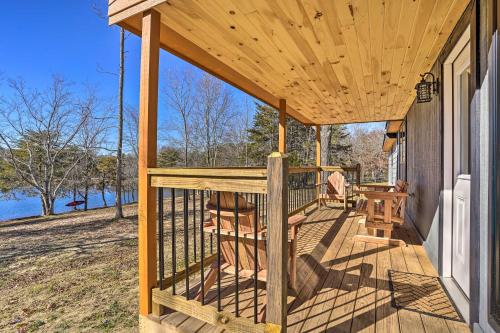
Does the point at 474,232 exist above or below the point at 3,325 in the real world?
above

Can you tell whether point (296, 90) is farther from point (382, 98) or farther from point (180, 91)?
point (180, 91)

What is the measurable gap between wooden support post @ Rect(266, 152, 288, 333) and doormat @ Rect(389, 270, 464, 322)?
1253mm

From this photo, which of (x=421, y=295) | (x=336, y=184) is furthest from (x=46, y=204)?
(x=421, y=295)

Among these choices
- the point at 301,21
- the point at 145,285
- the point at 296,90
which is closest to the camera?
the point at 145,285

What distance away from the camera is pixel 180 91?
13.9 metres

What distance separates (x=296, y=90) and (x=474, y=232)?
9.87 feet

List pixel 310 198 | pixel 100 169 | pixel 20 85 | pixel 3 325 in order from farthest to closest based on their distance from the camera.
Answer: pixel 100 169 → pixel 20 85 → pixel 310 198 → pixel 3 325

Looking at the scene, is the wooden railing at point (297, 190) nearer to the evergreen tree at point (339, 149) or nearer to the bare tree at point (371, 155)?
the evergreen tree at point (339, 149)

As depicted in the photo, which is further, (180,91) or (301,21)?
(180,91)

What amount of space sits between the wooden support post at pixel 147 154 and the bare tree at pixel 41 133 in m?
10.7

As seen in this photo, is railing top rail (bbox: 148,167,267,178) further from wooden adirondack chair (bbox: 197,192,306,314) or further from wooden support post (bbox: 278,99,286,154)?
wooden support post (bbox: 278,99,286,154)

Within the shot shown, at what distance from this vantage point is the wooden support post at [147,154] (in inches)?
75.9

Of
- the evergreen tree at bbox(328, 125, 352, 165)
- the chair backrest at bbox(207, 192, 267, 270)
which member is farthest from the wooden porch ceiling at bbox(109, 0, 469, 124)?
the evergreen tree at bbox(328, 125, 352, 165)

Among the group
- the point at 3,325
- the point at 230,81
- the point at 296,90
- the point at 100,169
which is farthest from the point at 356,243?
the point at 100,169
